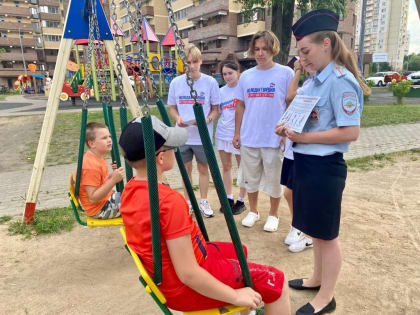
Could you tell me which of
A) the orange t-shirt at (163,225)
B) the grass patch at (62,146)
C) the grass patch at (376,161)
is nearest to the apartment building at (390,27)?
the grass patch at (376,161)

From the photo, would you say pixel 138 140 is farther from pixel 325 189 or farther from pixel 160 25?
pixel 160 25

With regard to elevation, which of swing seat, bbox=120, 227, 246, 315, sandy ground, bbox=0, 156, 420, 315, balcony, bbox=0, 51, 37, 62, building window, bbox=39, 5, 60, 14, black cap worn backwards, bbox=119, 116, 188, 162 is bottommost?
sandy ground, bbox=0, 156, 420, 315

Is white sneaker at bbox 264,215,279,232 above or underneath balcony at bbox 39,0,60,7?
underneath

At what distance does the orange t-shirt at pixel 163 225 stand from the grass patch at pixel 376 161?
15.6 feet

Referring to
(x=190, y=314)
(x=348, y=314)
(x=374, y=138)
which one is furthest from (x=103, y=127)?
(x=374, y=138)

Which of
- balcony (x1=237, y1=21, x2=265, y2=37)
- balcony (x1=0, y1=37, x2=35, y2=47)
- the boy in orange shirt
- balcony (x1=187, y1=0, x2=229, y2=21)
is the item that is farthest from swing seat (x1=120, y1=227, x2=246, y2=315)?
balcony (x1=0, y1=37, x2=35, y2=47)

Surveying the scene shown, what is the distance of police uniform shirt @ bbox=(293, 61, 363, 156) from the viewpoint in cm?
181

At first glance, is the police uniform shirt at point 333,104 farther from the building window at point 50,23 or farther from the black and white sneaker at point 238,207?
the building window at point 50,23

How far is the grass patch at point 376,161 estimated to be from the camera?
18.4ft

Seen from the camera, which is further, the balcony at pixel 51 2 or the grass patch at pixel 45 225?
the balcony at pixel 51 2

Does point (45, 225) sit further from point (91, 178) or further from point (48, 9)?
point (48, 9)

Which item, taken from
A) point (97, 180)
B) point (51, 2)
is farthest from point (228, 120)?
point (51, 2)

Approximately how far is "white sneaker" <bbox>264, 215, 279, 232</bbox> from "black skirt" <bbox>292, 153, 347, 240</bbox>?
1.39 metres

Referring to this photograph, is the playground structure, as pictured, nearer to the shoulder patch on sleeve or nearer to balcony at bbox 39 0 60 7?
the shoulder patch on sleeve
